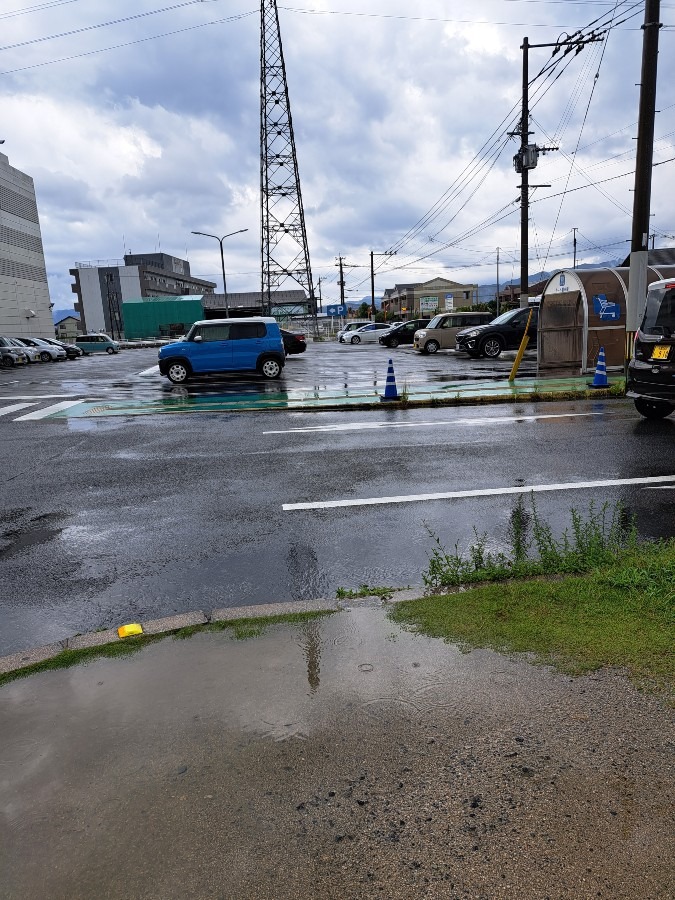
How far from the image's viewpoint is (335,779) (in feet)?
8.02

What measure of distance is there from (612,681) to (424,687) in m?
0.90

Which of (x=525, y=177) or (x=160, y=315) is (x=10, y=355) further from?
(x=160, y=315)

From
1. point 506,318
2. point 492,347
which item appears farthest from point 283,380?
point 506,318

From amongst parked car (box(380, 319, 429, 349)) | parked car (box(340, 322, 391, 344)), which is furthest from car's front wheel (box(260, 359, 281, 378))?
parked car (box(340, 322, 391, 344))

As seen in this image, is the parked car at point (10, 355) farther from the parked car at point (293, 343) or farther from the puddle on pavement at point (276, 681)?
the puddle on pavement at point (276, 681)

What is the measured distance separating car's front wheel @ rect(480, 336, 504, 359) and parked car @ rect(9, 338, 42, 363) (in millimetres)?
25719

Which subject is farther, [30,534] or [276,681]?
[30,534]

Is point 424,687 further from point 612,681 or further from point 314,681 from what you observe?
point 612,681

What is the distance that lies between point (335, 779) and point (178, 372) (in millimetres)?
17079

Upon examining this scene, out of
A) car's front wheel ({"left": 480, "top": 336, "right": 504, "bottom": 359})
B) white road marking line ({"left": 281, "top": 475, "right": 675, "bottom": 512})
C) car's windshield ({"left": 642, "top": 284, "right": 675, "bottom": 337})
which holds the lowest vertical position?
white road marking line ({"left": 281, "top": 475, "right": 675, "bottom": 512})

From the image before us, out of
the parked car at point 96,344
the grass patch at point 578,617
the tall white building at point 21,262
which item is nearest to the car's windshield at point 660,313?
the grass patch at point 578,617

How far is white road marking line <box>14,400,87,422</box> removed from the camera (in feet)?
43.0

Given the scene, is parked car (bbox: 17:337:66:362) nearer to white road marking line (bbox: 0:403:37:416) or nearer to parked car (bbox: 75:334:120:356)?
parked car (bbox: 75:334:120:356)

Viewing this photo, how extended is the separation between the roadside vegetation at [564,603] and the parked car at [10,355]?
3461 centimetres
